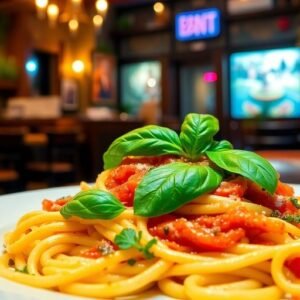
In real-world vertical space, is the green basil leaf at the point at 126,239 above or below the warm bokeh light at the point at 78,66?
below

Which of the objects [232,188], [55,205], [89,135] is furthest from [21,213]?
[89,135]

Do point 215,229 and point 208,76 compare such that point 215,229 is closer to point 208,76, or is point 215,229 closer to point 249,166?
point 249,166

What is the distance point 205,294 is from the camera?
0.72 metres

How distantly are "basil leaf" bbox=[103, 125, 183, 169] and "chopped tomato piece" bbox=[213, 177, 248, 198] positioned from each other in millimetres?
115

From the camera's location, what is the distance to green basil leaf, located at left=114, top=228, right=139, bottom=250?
2.67 ft

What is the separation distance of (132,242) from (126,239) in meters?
0.01

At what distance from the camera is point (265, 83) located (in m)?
9.54

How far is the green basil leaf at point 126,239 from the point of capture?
81cm

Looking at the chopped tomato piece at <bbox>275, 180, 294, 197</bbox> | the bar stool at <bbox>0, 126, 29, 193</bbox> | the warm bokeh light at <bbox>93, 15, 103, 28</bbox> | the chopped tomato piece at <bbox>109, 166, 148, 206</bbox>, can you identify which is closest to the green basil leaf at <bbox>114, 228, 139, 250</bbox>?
the chopped tomato piece at <bbox>109, 166, 148, 206</bbox>

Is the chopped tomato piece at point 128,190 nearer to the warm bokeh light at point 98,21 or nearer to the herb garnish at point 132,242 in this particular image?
the herb garnish at point 132,242

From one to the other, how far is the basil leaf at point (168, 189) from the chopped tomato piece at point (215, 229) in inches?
1.9

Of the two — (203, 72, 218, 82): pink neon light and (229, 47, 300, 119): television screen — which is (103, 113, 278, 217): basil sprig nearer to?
(229, 47, 300, 119): television screen

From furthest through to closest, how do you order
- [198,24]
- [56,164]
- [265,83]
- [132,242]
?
1. [198,24]
2. [265,83]
3. [56,164]
4. [132,242]

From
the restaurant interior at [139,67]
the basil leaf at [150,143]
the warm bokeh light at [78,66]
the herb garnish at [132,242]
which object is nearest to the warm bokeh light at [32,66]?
the restaurant interior at [139,67]
